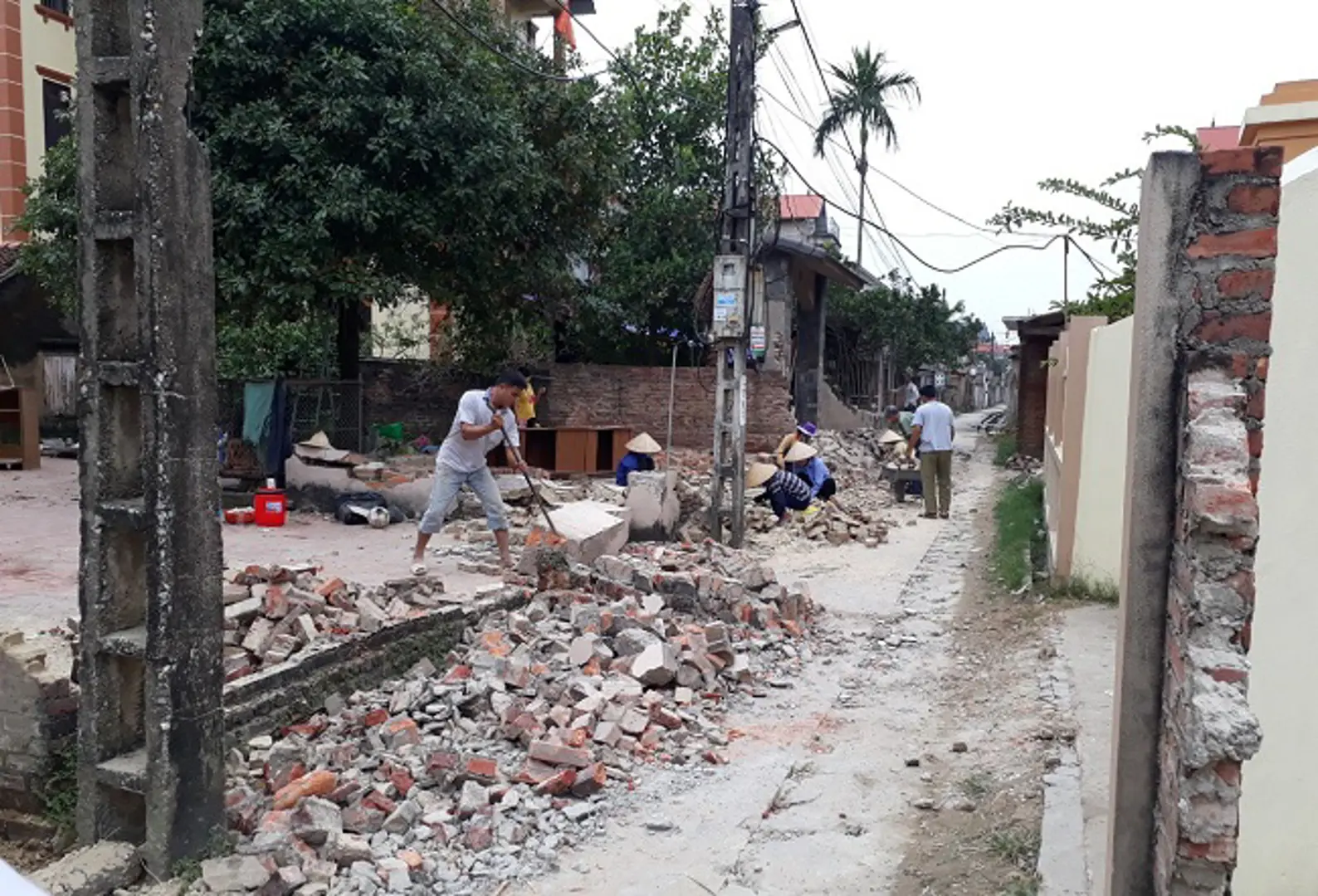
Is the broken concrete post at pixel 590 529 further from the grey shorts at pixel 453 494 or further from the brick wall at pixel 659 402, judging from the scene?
the brick wall at pixel 659 402

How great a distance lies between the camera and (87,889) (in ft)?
13.1

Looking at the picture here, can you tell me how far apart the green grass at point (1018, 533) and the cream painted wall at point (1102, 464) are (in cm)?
107

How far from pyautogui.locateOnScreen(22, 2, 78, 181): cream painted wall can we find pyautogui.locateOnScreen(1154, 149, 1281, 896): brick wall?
68.0ft

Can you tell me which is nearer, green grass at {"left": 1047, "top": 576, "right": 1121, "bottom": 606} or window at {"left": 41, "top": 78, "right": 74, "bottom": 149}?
green grass at {"left": 1047, "top": 576, "right": 1121, "bottom": 606}

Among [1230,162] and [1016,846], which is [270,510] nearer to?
[1016,846]

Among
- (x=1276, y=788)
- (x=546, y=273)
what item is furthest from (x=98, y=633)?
(x=546, y=273)

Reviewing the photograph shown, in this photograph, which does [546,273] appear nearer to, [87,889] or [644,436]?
[644,436]

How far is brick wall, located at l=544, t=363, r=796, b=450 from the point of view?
60.6 feet

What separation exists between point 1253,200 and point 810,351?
20.8 metres

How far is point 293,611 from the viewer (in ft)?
19.6

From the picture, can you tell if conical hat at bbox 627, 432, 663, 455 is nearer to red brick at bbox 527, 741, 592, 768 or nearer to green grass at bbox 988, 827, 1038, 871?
red brick at bbox 527, 741, 592, 768

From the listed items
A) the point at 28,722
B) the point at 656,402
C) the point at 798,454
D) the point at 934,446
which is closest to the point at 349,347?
the point at 656,402

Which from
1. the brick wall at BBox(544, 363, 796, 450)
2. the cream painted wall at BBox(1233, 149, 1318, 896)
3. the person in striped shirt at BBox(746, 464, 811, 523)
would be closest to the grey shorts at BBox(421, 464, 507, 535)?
the person in striped shirt at BBox(746, 464, 811, 523)

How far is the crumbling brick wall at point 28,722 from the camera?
4.60 meters
